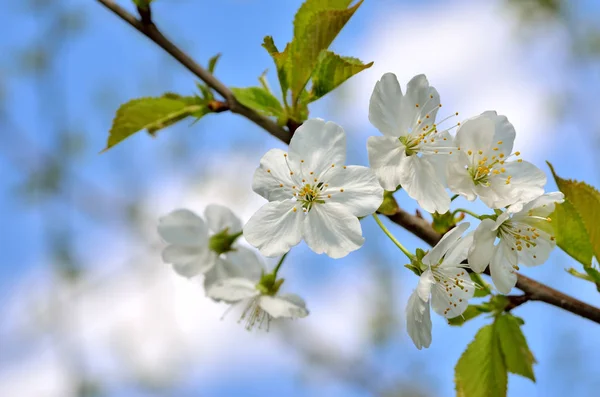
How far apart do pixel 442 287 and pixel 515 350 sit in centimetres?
27

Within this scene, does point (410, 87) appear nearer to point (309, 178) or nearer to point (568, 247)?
point (309, 178)

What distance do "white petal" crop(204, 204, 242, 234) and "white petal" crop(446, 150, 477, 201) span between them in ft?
2.50

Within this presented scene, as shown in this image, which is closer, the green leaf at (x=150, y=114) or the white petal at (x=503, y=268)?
the white petal at (x=503, y=268)

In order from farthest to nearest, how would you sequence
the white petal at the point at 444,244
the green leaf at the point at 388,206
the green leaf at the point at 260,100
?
the green leaf at the point at 260,100 → the green leaf at the point at 388,206 → the white petal at the point at 444,244

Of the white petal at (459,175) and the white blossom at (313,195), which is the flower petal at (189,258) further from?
the white petal at (459,175)

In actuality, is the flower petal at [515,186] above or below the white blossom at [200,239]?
above

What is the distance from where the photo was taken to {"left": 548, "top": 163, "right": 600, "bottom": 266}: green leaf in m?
A: 1.16

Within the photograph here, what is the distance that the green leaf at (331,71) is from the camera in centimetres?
113

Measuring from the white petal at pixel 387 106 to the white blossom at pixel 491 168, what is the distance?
12 cm

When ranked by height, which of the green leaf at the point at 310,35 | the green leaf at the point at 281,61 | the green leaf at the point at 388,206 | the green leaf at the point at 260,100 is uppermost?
the green leaf at the point at 310,35

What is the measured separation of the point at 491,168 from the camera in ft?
3.82

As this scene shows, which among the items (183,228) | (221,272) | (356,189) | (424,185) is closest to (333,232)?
(356,189)

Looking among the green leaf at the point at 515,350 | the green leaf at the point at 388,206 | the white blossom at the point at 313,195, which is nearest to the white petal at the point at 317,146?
the white blossom at the point at 313,195

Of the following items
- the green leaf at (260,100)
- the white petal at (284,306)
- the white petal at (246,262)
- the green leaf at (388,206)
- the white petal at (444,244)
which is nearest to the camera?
the white petal at (444,244)
